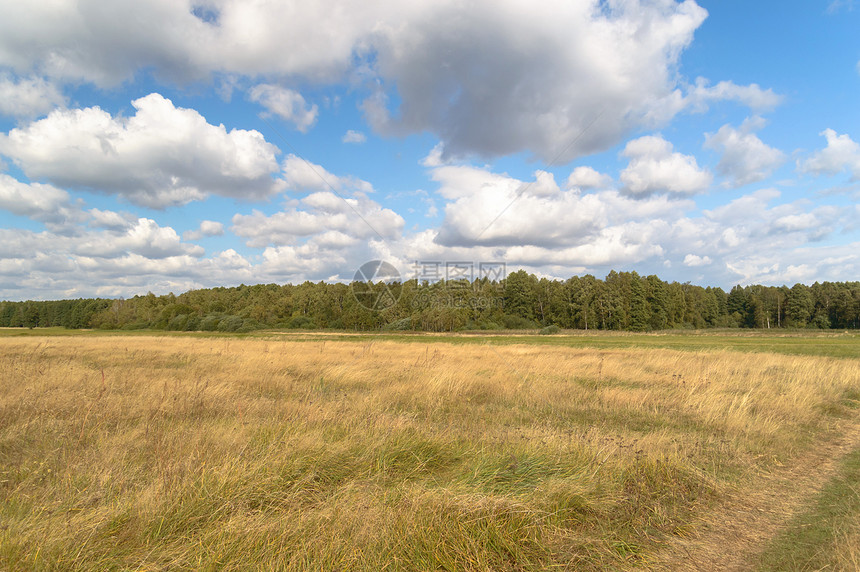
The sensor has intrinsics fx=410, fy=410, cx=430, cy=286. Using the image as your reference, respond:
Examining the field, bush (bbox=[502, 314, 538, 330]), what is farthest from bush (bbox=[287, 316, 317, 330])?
the field

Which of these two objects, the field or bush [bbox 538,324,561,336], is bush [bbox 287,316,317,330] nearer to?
bush [bbox 538,324,561,336]

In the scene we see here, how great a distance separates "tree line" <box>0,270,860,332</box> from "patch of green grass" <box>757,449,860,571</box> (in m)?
67.1

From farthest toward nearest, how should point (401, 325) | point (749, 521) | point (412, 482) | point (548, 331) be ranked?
point (401, 325), point (548, 331), point (412, 482), point (749, 521)

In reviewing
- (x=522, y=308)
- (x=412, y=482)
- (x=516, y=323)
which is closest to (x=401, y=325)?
(x=516, y=323)

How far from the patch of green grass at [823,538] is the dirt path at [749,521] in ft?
0.38

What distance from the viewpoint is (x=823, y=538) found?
4348 millimetres

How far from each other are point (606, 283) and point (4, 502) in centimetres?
11606

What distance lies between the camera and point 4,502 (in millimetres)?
4332

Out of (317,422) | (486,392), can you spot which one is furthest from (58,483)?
(486,392)

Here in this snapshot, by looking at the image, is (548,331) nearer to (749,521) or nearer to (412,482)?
(749,521)

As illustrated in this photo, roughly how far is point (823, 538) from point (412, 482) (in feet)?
14.8

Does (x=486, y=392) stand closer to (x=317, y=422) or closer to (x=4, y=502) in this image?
(x=317, y=422)

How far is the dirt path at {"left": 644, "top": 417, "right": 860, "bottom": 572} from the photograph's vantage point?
403 centimetres

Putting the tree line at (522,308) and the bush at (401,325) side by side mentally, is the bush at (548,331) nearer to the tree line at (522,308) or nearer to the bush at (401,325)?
the tree line at (522,308)
